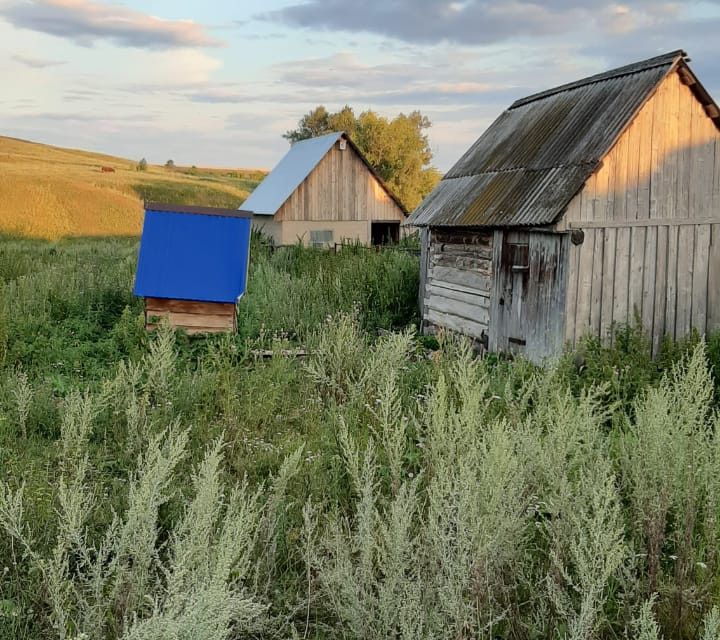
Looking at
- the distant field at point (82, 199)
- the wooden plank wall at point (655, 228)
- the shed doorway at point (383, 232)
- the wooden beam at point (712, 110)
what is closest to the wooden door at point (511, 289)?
the wooden plank wall at point (655, 228)

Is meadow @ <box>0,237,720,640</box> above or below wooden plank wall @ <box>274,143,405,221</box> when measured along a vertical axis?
below

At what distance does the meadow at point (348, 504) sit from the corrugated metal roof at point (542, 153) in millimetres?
2254

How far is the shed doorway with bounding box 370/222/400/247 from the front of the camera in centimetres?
2970

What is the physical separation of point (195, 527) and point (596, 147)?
8092 mm

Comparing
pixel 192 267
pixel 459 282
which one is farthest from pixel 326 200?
pixel 192 267

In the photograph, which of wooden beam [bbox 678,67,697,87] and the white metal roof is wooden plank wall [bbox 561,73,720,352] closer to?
wooden beam [bbox 678,67,697,87]

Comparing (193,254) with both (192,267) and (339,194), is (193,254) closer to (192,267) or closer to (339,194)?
(192,267)

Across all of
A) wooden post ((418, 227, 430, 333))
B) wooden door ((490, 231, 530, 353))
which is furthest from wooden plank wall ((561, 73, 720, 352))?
wooden post ((418, 227, 430, 333))

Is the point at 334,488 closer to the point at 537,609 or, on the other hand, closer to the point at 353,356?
the point at 537,609

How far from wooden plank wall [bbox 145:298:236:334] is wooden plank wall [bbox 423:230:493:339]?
3.97m

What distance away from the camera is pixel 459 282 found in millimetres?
12164

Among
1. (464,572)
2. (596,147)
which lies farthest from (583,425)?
(596,147)

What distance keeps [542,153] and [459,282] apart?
8.24 feet

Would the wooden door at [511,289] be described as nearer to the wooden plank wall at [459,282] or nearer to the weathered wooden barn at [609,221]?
the weathered wooden barn at [609,221]
